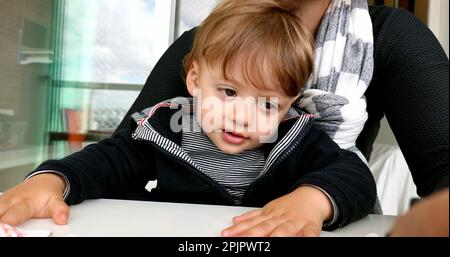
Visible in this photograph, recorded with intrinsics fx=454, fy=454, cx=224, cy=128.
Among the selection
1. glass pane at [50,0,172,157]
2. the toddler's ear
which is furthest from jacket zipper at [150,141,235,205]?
glass pane at [50,0,172,157]

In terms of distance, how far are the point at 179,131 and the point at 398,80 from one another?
12.2 inches

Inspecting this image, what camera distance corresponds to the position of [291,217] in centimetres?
35

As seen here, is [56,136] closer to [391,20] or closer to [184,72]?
[184,72]

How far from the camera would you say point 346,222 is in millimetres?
402

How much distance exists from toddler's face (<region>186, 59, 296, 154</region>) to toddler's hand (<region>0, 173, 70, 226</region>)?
0.21m

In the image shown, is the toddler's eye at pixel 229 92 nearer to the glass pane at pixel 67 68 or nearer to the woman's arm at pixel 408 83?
the woman's arm at pixel 408 83

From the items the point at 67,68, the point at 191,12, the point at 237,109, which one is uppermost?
the point at 191,12

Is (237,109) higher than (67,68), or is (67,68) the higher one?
(67,68)

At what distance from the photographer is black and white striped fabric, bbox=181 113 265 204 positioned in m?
0.61

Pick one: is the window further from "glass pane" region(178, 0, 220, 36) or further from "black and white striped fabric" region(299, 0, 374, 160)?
"black and white striped fabric" region(299, 0, 374, 160)

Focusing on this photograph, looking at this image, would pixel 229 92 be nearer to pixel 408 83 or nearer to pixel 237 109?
pixel 237 109

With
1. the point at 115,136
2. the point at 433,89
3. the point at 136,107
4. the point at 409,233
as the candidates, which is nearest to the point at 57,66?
the point at 136,107

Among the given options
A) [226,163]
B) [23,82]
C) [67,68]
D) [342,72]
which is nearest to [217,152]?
→ [226,163]

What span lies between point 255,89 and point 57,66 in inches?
63.8
